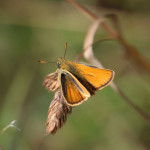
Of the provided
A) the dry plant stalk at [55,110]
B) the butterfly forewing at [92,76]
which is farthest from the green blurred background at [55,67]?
the dry plant stalk at [55,110]

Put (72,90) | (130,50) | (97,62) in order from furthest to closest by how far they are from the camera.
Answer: (130,50) < (97,62) < (72,90)

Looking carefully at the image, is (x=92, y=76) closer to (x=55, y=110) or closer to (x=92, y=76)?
(x=92, y=76)

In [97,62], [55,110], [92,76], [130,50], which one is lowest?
[55,110]

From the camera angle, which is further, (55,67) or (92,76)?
(55,67)

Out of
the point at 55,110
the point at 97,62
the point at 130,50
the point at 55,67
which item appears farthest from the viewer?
the point at 55,67

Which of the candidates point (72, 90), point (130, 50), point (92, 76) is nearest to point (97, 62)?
point (92, 76)

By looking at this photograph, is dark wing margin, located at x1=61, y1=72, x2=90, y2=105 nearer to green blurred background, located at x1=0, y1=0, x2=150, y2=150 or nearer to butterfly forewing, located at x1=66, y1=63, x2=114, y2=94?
butterfly forewing, located at x1=66, y1=63, x2=114, y2=94

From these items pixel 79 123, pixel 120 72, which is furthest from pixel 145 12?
pixel 79 123
